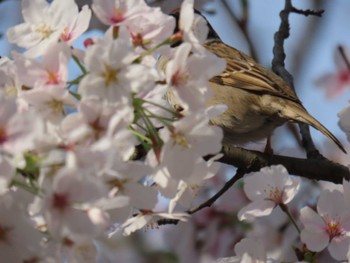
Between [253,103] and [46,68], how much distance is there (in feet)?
7.85

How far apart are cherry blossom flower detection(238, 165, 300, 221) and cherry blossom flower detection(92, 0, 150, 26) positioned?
0.66m

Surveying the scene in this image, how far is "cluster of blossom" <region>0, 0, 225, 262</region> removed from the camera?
3.81 feet

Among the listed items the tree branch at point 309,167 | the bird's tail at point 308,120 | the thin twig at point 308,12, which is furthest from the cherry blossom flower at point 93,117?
the thin twig at point 308,12

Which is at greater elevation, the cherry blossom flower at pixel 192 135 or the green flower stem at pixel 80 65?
the green flower stem at pixel 80 65

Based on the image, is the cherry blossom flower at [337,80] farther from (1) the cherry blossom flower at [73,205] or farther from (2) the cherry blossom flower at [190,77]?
(1) the cherry blossom flower at [73,205]

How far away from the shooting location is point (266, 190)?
6.47ft

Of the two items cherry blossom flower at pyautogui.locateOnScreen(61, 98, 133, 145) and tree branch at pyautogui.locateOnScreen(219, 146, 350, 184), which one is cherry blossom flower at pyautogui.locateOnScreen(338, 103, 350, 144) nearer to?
tree branch at pyautogui.locateOnScreen(219, 146, 350, 184)

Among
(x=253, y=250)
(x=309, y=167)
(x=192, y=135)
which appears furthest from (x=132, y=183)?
(x=309, y=167)

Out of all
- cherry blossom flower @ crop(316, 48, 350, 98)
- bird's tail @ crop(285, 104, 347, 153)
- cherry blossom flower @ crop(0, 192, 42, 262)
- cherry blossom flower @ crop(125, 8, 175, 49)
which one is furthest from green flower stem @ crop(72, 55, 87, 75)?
cherry blossom flower @ crop(316, 48, 350, 98)

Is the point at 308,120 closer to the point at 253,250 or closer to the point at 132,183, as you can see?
the point at 253,250

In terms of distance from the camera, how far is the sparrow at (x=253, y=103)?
3.51m

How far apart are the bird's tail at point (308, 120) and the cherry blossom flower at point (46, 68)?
5.71 feet

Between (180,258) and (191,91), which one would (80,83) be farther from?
(180,258)

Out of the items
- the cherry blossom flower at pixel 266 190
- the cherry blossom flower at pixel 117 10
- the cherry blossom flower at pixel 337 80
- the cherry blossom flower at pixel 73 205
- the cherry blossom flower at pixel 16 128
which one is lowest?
the cherry blossom flower at pixel 337 80
